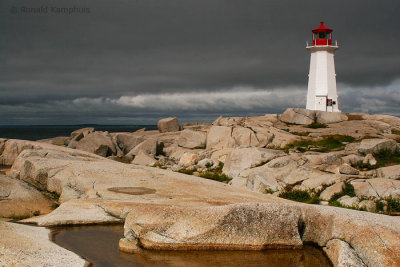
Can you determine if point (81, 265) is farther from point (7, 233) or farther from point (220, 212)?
point (220, 212)

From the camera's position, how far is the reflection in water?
10.6 m

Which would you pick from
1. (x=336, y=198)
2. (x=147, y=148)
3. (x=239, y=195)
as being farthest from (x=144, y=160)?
(x=336, y=198)

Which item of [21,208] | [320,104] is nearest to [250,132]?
[320,104]

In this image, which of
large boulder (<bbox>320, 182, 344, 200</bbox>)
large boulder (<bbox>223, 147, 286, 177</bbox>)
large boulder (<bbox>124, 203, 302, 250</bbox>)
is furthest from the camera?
large boulder (<bbox>223, 147, 286, 177</bbox>)

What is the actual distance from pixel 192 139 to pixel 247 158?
17927mm

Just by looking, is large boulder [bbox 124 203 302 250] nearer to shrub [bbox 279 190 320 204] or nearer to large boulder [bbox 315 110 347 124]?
shrub [bbox 279 190 320 204]

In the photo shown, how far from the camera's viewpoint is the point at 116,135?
51438 mm

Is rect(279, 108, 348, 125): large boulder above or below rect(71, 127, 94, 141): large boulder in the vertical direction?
above

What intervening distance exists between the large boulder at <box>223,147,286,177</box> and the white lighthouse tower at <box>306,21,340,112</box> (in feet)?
103

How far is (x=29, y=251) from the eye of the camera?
955 centimetres

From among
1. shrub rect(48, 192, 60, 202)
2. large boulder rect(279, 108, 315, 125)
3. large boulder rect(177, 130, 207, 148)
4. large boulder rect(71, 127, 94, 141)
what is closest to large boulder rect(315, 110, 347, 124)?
large boulder rect(279, 108, 315, 125)

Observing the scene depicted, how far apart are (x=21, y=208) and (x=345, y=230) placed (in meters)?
13.0

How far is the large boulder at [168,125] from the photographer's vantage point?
57031mm

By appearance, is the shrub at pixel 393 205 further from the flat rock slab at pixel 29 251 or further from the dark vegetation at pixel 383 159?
the flat rock slab at pixel 29 251
